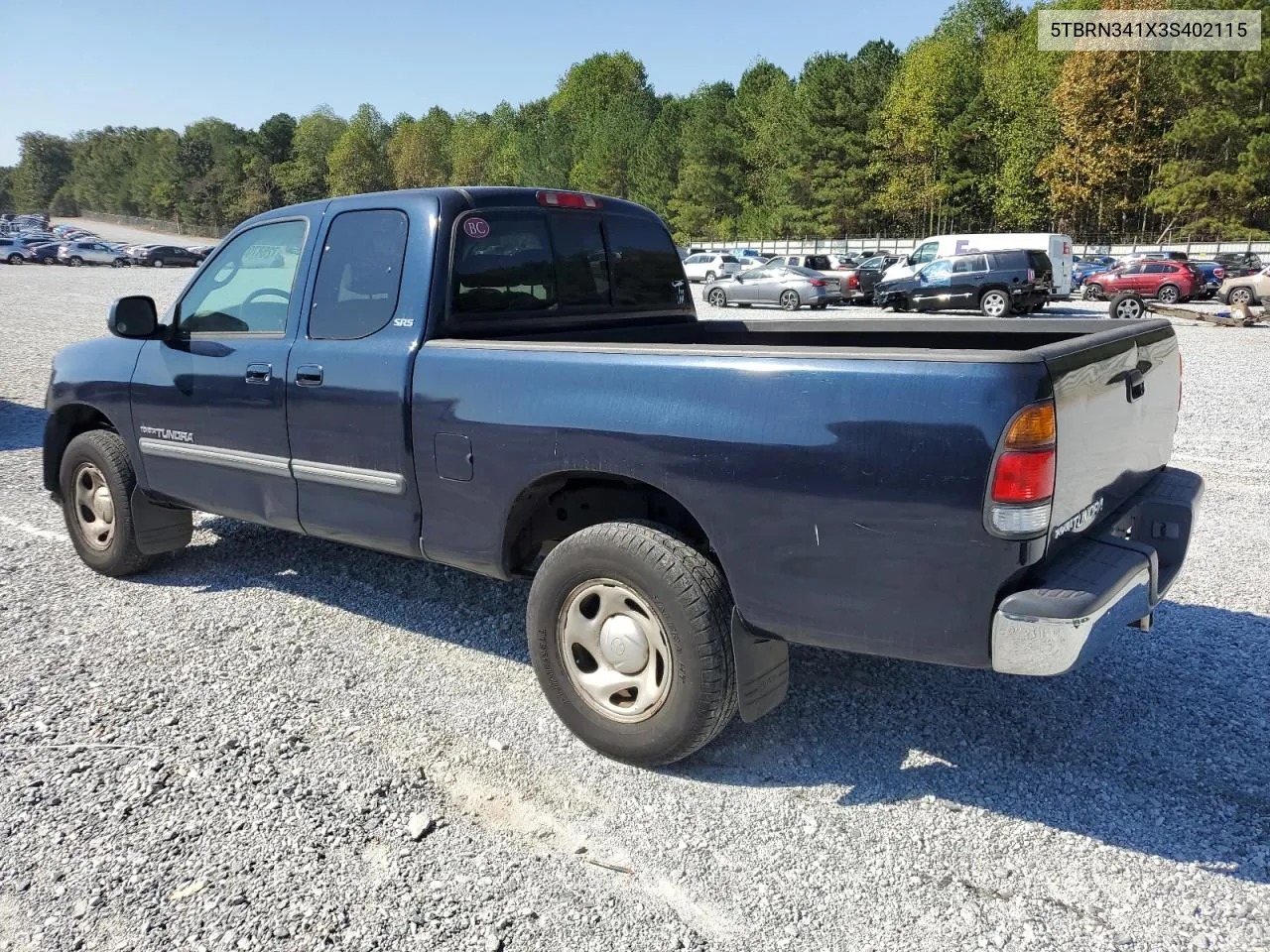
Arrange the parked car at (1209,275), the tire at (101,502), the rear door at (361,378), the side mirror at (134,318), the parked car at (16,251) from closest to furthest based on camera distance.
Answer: the rear door at (361,378)
the side mirror at (134,318)
the tire at (101,502)
the parked car at (1209,275)
the parked car at (16,251)

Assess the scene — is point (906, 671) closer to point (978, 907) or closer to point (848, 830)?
point (848, 830)

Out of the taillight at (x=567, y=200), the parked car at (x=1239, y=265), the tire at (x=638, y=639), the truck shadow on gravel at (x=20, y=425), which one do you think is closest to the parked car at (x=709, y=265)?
the parked car at (x=1239, y=265)

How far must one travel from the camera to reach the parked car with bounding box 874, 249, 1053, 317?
24.0m

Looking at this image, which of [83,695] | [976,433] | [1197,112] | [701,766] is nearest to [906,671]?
[701,766]

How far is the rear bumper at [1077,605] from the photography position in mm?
2562

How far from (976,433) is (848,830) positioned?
1322 mm

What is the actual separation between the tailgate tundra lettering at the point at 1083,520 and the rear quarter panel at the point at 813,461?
0.30 meters

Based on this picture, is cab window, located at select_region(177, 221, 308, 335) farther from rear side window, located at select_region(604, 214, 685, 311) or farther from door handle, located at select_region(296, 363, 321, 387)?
rear side window, located at select_region(604, 214, 685, 311)

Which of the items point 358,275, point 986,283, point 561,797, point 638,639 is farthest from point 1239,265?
point 561,797

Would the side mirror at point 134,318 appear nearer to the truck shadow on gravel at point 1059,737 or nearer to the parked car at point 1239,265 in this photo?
the truck shadow on gravel at point 1059,737

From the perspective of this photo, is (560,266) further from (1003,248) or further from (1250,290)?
(1003,248)

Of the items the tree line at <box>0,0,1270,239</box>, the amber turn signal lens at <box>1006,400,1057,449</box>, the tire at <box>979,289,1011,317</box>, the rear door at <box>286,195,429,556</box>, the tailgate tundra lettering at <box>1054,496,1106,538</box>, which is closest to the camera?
the amber turn signal lens at <box>1006,400,1057,449</box>

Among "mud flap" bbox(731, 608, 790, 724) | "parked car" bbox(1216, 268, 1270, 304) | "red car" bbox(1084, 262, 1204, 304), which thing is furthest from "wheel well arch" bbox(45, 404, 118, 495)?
"red car" bbox(1084, 262, 1204, 304)

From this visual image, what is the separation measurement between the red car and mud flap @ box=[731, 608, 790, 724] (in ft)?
103
